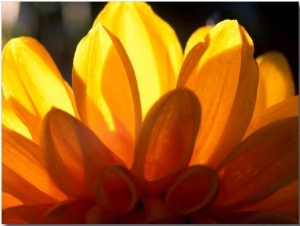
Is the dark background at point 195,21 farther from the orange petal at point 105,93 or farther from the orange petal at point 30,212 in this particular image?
the orange petal at point 30,212

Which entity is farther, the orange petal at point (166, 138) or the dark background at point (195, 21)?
the dark background at point (195, 21)

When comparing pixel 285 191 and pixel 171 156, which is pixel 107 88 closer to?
pixel 171 156

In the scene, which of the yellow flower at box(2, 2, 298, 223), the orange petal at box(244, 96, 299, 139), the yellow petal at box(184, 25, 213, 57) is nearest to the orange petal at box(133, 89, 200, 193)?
the yellow flower at box(2, 2, 298, 223)

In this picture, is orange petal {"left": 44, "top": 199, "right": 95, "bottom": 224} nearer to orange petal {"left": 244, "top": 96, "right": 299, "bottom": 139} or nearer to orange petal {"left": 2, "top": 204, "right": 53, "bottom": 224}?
orange petal {"left": 2, "top": 204, "right": 53, "bottom": 224}

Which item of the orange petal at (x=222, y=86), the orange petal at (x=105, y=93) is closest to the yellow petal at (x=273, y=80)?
the orange petal at (x=222, y=86)

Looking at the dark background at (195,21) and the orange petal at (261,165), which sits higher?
the dark background at (195,21)

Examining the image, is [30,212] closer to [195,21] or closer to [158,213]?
[158,213]

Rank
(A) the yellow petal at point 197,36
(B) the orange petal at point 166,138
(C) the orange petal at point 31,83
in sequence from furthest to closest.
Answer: (A) the yellow petal at point 197,36 < (C) the orange petal at point 31,83 < (B) the orange petal at point 166,138

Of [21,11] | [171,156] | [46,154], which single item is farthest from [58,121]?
[21,11]
